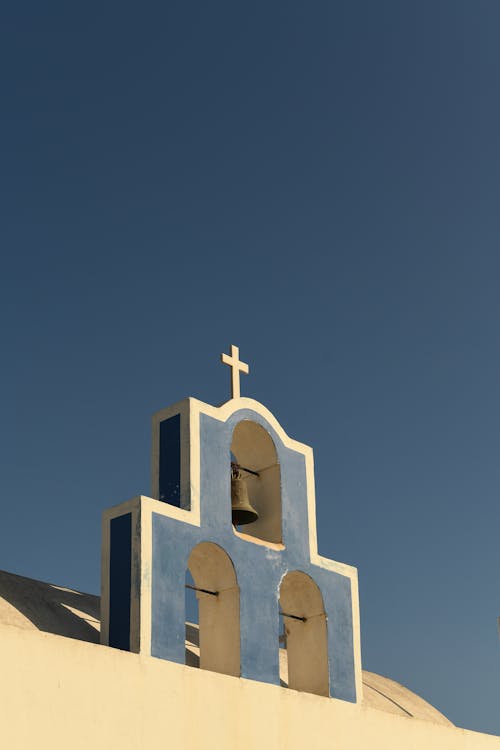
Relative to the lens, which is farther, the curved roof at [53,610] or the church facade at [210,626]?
the curved roof at [53,610]

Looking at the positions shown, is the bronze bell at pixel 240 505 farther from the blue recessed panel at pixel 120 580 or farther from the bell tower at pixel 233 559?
the blue recessed panel at pixel 120 580

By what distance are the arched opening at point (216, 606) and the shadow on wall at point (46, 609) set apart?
50.6 inches

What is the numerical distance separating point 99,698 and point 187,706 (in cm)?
124

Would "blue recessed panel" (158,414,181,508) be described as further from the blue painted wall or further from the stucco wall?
the stucco wall

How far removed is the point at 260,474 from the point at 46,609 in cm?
345

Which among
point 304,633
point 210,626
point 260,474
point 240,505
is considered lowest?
point 210,626

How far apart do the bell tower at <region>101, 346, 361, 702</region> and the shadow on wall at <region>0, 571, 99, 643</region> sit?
2.15 ft

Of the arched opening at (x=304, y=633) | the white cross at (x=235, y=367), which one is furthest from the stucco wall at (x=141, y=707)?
the white cross at (x=235, y=367)

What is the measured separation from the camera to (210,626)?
1334 centimetres

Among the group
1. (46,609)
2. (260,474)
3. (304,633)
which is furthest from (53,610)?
(304,633)

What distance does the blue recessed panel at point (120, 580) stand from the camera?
38.9ft

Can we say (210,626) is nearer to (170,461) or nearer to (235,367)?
(170,461)

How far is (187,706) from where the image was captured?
11.5 meters

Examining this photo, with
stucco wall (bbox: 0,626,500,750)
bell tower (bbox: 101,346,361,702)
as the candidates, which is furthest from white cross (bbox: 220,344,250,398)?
stucco wall (bbox: 0,626,500,750)
